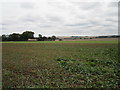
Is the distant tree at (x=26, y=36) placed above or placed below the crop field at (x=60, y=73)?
above

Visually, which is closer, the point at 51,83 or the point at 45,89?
the point at 45,89

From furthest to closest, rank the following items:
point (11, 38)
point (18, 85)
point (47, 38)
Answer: point (47, 38), point (11, 38), point (18, 85)

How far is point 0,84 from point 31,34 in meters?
72.7

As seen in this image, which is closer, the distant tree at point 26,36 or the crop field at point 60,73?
the crop field at point 60,73

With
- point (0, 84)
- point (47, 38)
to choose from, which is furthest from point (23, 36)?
point (0, 84)

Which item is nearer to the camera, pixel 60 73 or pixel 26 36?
pixel 60 73

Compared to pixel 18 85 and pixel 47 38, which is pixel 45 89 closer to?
pixel 18 85

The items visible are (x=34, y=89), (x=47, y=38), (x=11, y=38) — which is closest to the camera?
(x=34, y=89)

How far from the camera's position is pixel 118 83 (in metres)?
4.75

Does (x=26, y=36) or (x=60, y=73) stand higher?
(x=26, y=36)

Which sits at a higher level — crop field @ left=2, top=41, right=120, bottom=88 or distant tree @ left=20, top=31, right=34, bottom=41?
distant tree @ left=20, top=31, right=34, bottom=41

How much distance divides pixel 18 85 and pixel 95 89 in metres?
3.38

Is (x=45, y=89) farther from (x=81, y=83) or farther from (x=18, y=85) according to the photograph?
(x=81, y=83)

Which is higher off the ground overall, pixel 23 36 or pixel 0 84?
pixel 23 36
